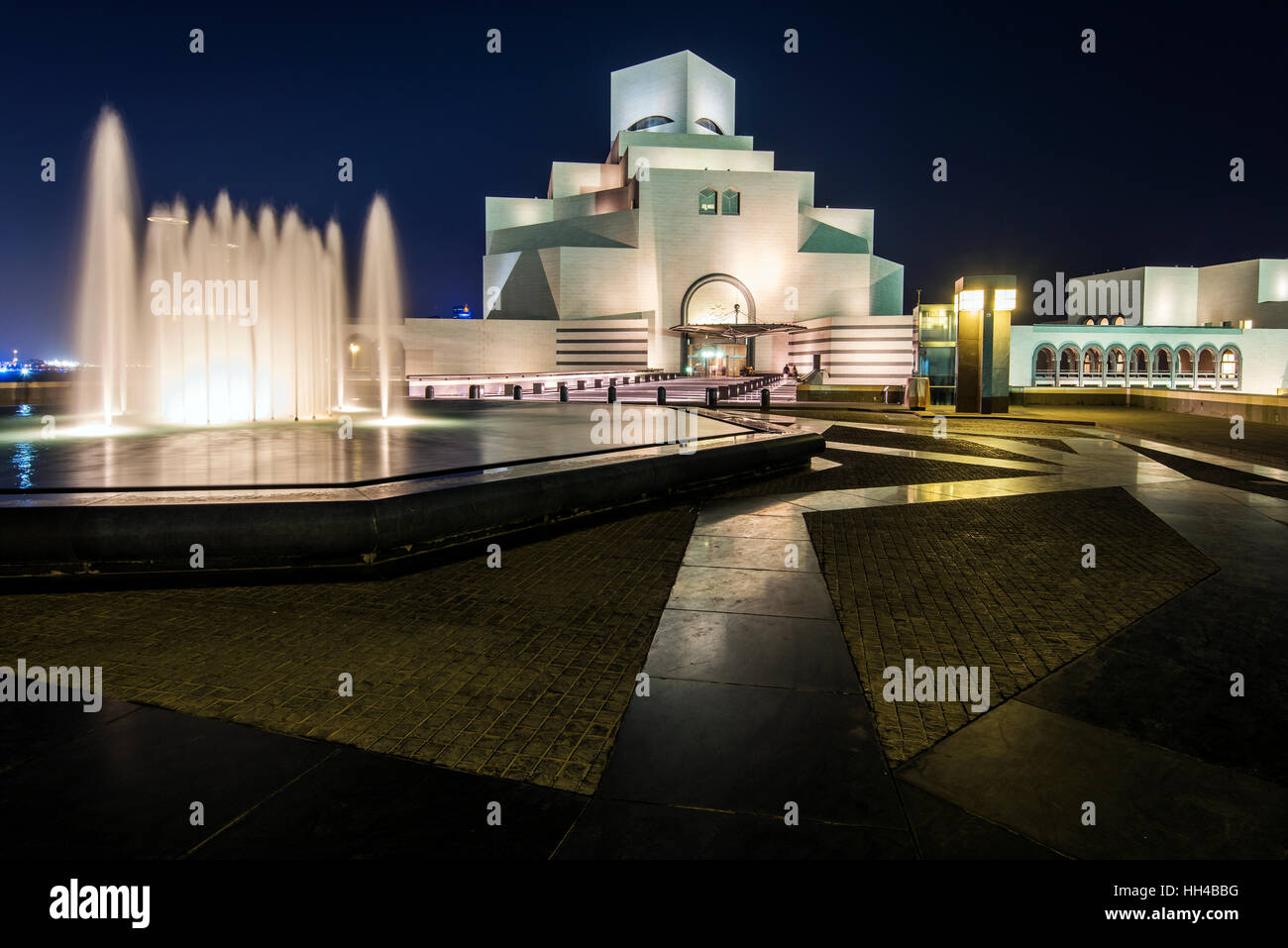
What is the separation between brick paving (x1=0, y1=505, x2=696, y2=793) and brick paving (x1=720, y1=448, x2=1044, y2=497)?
5.19 metres

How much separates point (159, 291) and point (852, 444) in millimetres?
16456

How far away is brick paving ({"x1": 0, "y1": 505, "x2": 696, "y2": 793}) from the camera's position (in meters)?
3.68

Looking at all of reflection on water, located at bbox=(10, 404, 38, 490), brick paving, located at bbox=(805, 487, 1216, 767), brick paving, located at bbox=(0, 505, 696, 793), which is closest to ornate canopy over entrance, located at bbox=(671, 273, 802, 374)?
reflection on water, located at bbox=(10, 404, 38, 490)

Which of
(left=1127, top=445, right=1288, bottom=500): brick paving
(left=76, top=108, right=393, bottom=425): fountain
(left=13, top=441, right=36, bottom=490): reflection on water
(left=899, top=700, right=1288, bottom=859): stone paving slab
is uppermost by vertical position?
(left=76, top=108, right=393, bottom=425): fountain

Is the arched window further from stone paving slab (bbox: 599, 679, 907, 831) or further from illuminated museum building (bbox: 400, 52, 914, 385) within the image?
stone paving slab (bbox: 599, 679, 907, 831)

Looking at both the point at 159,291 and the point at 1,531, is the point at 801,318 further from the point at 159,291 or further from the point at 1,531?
the point at 1,531

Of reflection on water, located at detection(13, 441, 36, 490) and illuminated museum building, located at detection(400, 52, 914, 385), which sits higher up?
illuminated museum building, located at detection(400, 52, 914, 385)

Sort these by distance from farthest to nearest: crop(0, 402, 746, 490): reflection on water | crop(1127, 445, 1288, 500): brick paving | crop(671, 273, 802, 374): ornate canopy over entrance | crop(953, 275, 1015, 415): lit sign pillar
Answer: crop(671, 273, 802, 374): ornate canopy over entrance
crop(953, 275, 1015, 415): lit sign pillar
crop(1127, 445, 1288, 500): brick paving
crop(0, 402, 746, 490): reflection on water

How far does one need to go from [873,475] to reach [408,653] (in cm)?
989

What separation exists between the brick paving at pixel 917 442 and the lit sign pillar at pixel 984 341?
746cm

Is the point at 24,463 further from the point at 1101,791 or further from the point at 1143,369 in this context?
the point at 1143,369

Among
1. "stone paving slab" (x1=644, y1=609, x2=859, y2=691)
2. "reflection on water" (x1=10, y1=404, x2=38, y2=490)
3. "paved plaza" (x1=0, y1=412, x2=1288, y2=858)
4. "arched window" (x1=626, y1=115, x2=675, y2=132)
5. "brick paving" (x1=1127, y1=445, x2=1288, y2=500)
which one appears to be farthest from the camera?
"arched window" (x1=626, y1=115, x2=675, y2=132)
